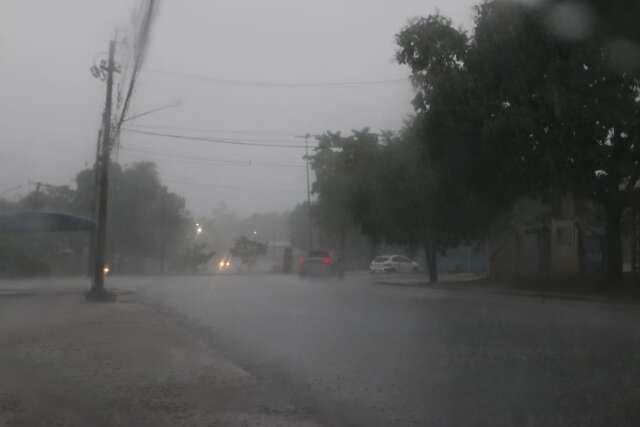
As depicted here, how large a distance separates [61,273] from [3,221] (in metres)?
25.7

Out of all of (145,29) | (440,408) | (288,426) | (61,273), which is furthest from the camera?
(61,273)

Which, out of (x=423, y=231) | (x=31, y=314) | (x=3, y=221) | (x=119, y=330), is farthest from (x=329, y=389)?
(x=423, y=231)

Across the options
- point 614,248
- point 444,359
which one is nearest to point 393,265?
point 614,248

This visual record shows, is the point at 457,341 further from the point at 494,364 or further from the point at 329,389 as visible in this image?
the point at 329,389

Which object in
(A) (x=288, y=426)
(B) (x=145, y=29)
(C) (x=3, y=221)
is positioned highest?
(B) (x=145, y=29)

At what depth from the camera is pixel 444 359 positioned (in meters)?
11.4

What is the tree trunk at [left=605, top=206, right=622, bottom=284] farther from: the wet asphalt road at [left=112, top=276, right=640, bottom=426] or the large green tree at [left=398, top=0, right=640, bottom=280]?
the wet asphalt road at [left=112, top=276, right=640, bottom=426]

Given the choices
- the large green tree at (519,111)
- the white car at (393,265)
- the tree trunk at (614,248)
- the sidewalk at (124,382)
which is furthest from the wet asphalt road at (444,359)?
the white car at (393,265)

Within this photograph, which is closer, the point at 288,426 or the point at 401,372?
the point at 288,426

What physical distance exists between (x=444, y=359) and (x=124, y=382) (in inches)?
173

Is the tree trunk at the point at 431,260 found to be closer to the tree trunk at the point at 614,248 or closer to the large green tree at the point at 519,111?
the large green tree at the point at 519,111

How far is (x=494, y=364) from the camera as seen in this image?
10.9m

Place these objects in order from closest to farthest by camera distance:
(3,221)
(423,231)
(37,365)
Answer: (37,365) → (3,221) → (423,231)

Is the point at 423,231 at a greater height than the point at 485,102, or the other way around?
the point at 485,102
